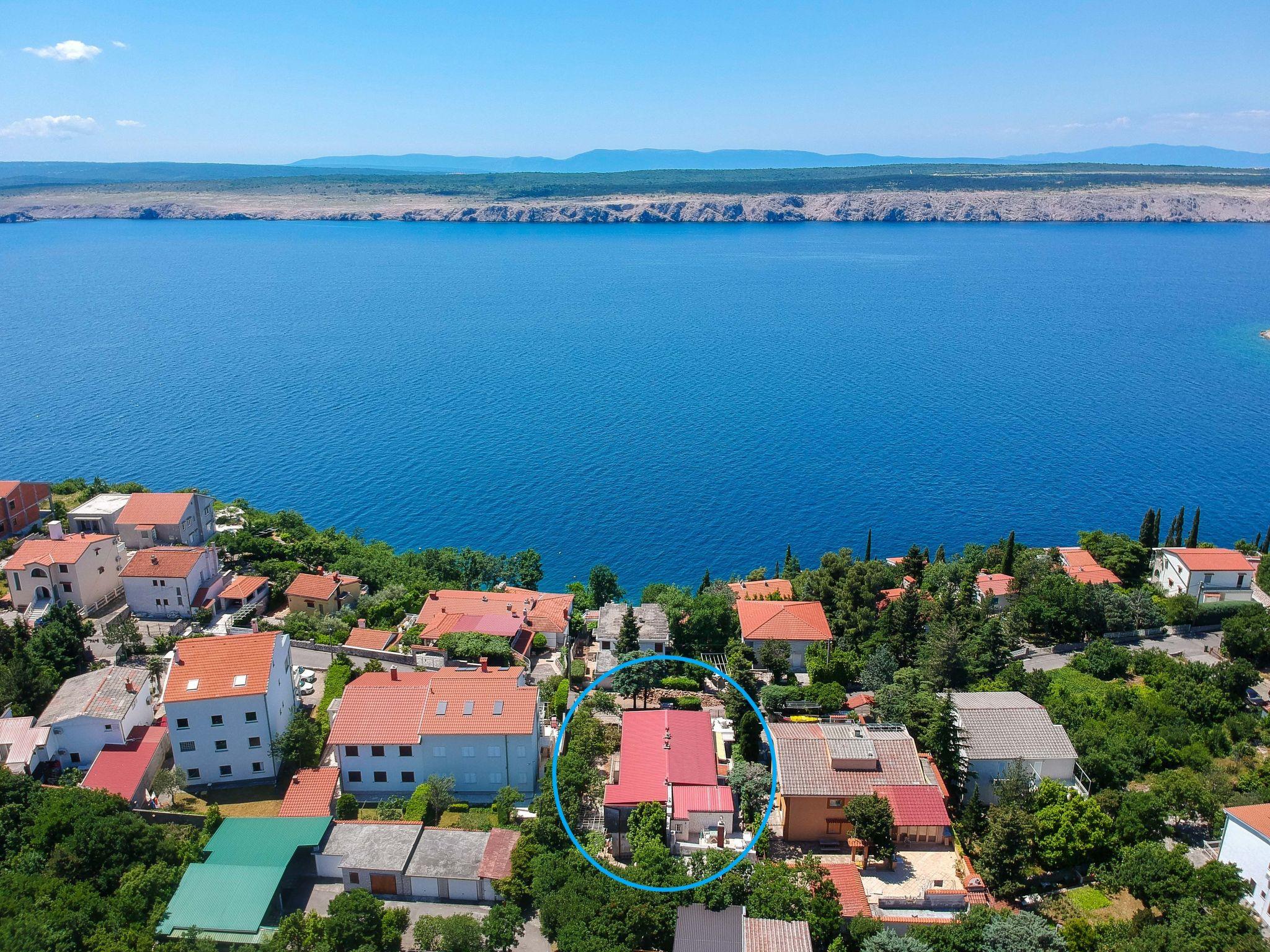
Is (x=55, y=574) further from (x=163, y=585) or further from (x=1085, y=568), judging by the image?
(x=1085, y=568)

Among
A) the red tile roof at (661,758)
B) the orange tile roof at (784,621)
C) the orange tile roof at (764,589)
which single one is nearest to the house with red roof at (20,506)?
the orange tile roof at (764,589)

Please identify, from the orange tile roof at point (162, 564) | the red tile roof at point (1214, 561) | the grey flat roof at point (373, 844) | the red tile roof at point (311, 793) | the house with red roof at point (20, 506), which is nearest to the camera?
the grey flat roof at point (373, 844)

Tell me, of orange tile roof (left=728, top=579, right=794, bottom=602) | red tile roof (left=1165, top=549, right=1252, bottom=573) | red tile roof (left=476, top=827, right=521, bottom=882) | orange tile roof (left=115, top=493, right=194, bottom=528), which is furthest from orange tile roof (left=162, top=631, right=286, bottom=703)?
red tile roof (left=1165, top=549, right=1252, bottom=573)

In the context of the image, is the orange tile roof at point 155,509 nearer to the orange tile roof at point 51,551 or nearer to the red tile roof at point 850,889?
the orange tile roof at point 51,551

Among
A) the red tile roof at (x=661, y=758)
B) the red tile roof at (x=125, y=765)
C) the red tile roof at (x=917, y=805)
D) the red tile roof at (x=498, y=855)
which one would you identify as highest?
the red tile roof at (x=661, y=758)

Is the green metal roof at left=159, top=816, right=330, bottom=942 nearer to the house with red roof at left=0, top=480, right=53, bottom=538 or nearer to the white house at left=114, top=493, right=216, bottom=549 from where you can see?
the white house at left=114, top=493, right=216, bottom=549

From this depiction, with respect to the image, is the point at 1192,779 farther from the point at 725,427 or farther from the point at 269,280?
the point at 269,280

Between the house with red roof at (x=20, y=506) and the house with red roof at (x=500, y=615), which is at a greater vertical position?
the house with red roof at (x=20, y=506)
